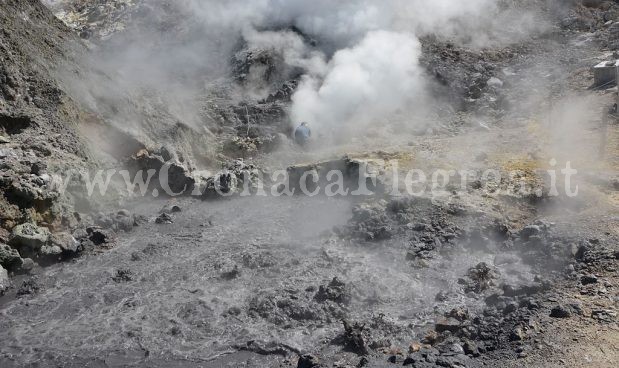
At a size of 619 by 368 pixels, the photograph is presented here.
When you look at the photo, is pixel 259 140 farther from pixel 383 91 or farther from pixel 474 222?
pixel 474 222

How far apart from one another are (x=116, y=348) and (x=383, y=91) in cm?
950

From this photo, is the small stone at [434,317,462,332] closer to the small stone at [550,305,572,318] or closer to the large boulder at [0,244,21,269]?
the small stone at [550,305,572,318]

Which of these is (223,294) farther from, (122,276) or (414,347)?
(414,347)

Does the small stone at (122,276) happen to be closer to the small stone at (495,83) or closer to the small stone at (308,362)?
the small stone at (308,362)

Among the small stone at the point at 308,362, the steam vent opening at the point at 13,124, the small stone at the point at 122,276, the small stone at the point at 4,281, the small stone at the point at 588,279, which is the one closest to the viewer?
the small stone at the point at 308,362

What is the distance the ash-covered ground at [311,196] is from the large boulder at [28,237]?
32 millimetres

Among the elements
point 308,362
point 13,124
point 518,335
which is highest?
point 13,124

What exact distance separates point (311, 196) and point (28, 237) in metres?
5.00

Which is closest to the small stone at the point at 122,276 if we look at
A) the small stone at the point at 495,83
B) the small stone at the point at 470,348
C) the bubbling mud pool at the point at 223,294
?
the bubbling mud pool at the point at 223,294

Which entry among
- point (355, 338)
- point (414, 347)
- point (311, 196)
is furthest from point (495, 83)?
point (355, 338)

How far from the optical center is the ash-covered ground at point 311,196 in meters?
6.67

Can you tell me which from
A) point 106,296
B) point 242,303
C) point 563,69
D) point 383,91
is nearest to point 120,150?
point 106,296

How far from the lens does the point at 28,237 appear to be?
863 cm

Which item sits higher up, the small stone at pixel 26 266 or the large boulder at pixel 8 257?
the large boulder at pixel 8 257
